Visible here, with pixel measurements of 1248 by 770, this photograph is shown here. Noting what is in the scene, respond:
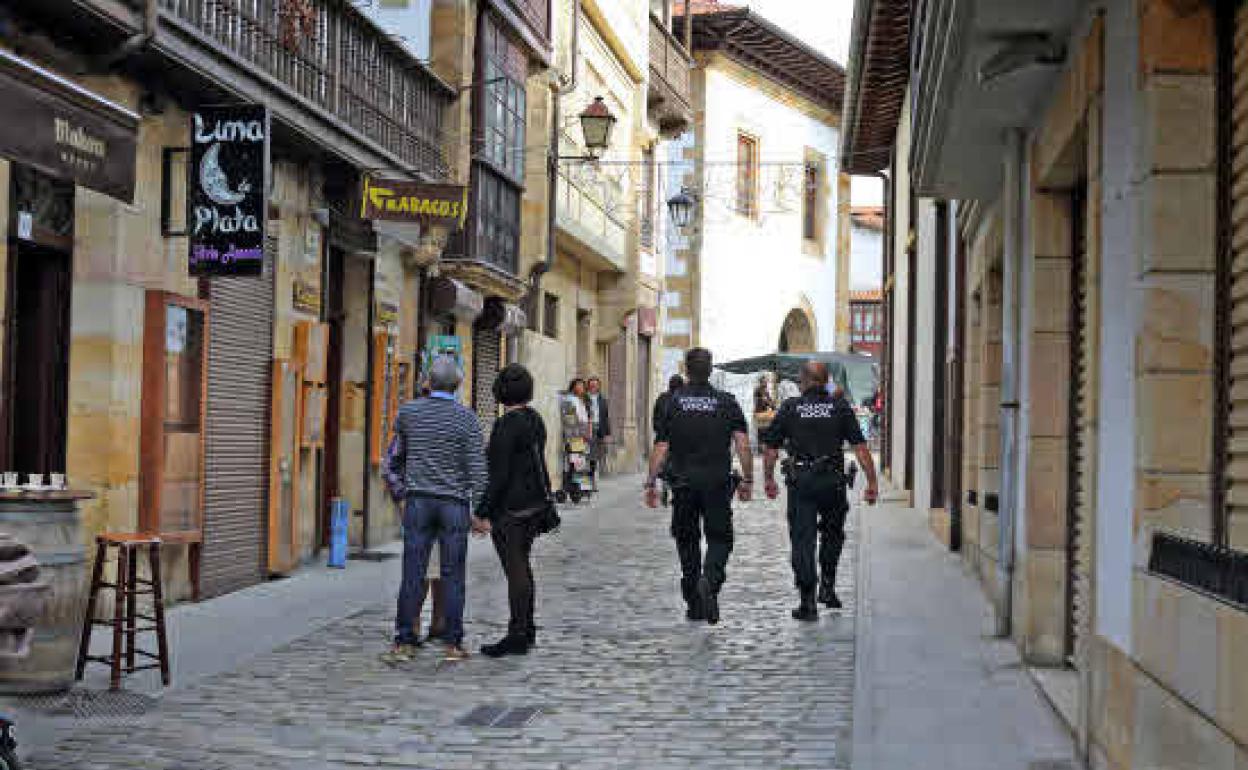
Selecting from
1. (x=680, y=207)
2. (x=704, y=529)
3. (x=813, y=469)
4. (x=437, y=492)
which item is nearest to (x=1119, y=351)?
(x=437, y=492)

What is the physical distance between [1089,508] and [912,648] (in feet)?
10.8

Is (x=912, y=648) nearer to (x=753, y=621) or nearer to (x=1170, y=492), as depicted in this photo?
(x=753, y=621)

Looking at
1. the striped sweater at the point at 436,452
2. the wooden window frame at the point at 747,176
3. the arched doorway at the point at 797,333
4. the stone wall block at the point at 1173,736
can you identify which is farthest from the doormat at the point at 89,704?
the arched doorway at the point at 797,333

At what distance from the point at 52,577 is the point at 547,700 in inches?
95.9

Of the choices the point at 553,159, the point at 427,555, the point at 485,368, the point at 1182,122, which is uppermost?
the point at 553,159

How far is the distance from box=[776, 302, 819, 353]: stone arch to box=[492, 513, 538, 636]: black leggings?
34832mm

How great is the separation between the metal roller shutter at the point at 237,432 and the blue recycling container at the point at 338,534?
1346mm

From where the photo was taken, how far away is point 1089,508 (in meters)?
7.03

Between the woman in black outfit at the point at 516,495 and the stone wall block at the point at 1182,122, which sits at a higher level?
the stone wall block at the point at 1182,122

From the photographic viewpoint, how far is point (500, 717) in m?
8.08

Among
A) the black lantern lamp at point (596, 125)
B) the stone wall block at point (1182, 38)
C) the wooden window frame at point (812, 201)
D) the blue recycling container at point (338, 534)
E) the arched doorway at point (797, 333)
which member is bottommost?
the blue recycling container at point (338, 534)

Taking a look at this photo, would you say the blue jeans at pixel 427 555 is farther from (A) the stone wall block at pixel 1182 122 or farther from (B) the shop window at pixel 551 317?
(B) the shop window at pixel 551 317

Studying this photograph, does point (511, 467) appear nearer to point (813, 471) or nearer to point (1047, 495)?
point (813, 471)

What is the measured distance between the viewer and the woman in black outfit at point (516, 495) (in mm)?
10102
